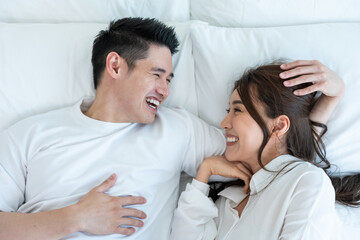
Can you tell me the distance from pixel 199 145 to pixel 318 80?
530 millimetres

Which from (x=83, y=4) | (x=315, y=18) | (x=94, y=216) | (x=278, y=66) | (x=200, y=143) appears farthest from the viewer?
(x=83, y=4)

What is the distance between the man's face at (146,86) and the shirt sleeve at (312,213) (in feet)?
2.10

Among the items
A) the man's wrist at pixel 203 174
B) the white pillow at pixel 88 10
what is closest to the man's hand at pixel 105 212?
the man's wrist at pixel 203 174

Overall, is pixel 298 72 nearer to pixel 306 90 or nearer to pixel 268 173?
pixel 306 90

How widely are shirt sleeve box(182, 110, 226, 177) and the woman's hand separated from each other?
7 centimetres

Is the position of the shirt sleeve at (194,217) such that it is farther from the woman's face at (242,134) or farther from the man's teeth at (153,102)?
the man's teeth at (153,102)

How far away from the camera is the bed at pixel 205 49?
1.33 m

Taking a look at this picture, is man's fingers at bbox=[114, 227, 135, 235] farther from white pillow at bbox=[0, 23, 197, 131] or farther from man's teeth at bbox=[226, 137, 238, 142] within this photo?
white pillow at bbox=[0, 23, 197, 131]

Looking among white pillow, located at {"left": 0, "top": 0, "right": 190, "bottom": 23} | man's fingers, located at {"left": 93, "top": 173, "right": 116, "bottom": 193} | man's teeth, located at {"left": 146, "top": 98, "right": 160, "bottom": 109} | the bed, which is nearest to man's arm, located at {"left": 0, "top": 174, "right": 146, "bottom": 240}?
man's fingers, located at {"left": 93, "top": 173, "right": 116, "bottom": 193}

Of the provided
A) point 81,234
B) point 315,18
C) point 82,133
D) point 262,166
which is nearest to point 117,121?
point 82,133

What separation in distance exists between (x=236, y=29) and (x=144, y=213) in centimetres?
94

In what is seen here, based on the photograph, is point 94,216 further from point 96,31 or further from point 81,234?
point 96,31

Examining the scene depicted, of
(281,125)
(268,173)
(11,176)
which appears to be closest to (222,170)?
(268,173)

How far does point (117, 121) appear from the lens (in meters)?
1.34
